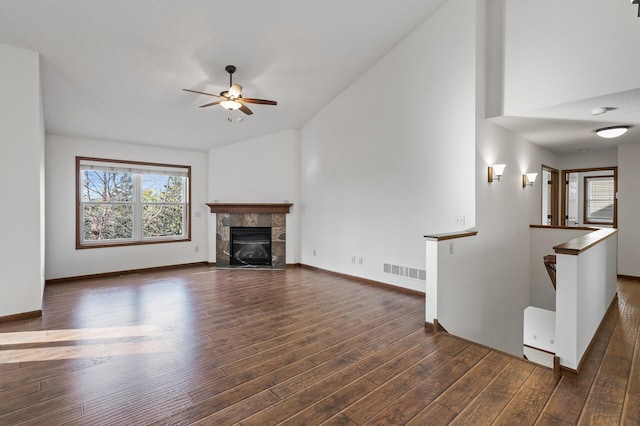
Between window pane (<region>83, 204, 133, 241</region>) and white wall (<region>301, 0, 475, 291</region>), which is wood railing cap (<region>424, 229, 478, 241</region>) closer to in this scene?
white wall (<region>301, 0, 475, 291</region>)

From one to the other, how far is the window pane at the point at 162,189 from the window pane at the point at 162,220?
0.45 feet

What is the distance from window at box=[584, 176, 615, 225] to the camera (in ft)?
24.3

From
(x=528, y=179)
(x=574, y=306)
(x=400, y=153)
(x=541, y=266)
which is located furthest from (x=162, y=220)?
(x=541, y=266)

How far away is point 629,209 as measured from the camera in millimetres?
5715

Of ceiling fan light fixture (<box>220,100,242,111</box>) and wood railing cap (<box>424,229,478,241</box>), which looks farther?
ceiling fan light fixture (<box>220,100,242,111</box>)

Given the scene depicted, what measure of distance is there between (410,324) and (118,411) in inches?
108

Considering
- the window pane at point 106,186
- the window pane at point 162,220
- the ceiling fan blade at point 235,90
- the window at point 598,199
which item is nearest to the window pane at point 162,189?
the window pane at point 162,220

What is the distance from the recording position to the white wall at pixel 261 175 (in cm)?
687

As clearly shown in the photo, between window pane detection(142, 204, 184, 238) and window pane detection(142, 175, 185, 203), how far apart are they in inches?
5.3

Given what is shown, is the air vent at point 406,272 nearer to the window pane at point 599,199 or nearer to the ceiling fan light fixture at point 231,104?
the ceiling fan light fixture at point 231,104

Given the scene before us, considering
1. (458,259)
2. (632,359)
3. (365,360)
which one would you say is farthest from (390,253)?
(632,359)

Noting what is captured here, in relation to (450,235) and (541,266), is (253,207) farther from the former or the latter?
(541,266)

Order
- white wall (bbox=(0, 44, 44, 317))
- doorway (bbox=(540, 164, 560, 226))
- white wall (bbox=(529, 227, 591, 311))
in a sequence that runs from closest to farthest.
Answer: white wall (bbox=(0, 44, 44, 317)) → white wall (bbox=(529, 227, 591, 311)) → doorway (bbox=(540, 164, 560, 226))

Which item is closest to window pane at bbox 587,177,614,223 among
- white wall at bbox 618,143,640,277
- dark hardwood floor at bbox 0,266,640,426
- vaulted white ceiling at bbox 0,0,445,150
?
white wall at bbox 618,143,640,277
